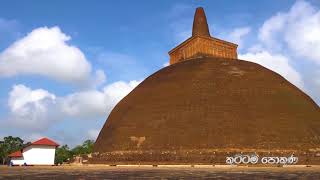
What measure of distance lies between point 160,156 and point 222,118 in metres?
6.98

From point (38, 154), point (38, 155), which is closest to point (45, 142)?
point (38, 154)

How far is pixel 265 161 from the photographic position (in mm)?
34625

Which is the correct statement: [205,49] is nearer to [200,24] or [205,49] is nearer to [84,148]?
[200,24]

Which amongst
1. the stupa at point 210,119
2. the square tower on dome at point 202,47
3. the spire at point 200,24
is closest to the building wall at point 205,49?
the square tower on dome at point 202,47

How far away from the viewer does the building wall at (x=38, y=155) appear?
50562 mm

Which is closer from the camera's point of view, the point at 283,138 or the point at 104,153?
the point at 283,138

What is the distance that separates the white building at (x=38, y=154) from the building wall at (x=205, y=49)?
845 inches

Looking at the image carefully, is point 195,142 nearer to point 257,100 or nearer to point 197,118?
point 197,118

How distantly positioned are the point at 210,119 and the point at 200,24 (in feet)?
77.8

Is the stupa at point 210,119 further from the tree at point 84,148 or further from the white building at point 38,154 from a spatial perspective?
the tree at point 84,148

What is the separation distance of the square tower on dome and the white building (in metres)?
21.1

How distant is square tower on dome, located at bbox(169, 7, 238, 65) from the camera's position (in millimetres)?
53503

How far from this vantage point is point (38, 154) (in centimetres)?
5081

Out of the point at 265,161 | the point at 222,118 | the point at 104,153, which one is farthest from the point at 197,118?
the point at 104,153
